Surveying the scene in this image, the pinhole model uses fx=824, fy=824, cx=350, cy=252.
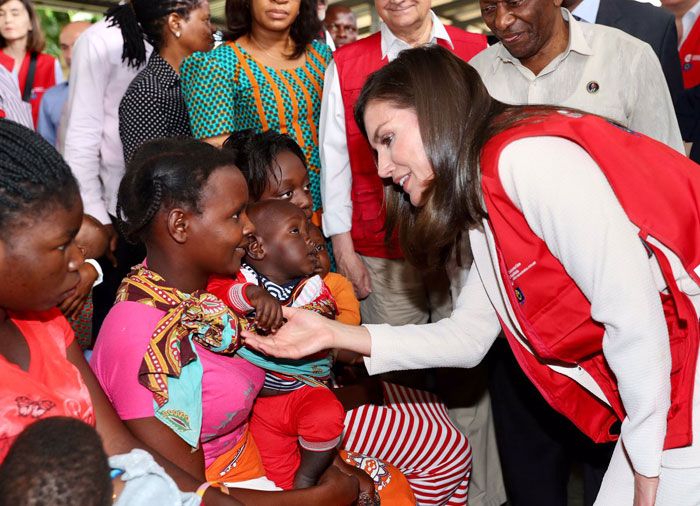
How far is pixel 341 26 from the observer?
5668mm

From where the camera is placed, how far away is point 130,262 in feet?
11.5

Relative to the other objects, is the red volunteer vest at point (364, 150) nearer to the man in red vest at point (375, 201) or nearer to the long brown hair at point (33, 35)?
the man in red vest at point (375, 201)

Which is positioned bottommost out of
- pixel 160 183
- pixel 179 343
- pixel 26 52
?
pixel 26 52

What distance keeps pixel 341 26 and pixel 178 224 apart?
3.92 meters

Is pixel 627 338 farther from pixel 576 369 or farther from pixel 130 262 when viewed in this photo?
pixel 130 262

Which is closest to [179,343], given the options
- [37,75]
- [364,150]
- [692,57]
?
[364,150]

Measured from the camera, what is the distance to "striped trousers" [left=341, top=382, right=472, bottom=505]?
2562 millimetres

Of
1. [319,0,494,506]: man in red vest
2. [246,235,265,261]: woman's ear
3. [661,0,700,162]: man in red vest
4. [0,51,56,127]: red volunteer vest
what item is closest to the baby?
[246,235,265,261]: woman's ear

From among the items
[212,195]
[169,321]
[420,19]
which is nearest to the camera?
[169,321]

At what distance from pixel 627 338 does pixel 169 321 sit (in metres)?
1.01

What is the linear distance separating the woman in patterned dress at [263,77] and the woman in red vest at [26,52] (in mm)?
2287

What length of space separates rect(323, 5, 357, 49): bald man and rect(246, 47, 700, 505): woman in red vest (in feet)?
12.1

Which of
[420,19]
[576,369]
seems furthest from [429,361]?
[420,19]

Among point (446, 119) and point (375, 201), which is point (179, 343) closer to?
point (446, 119)
